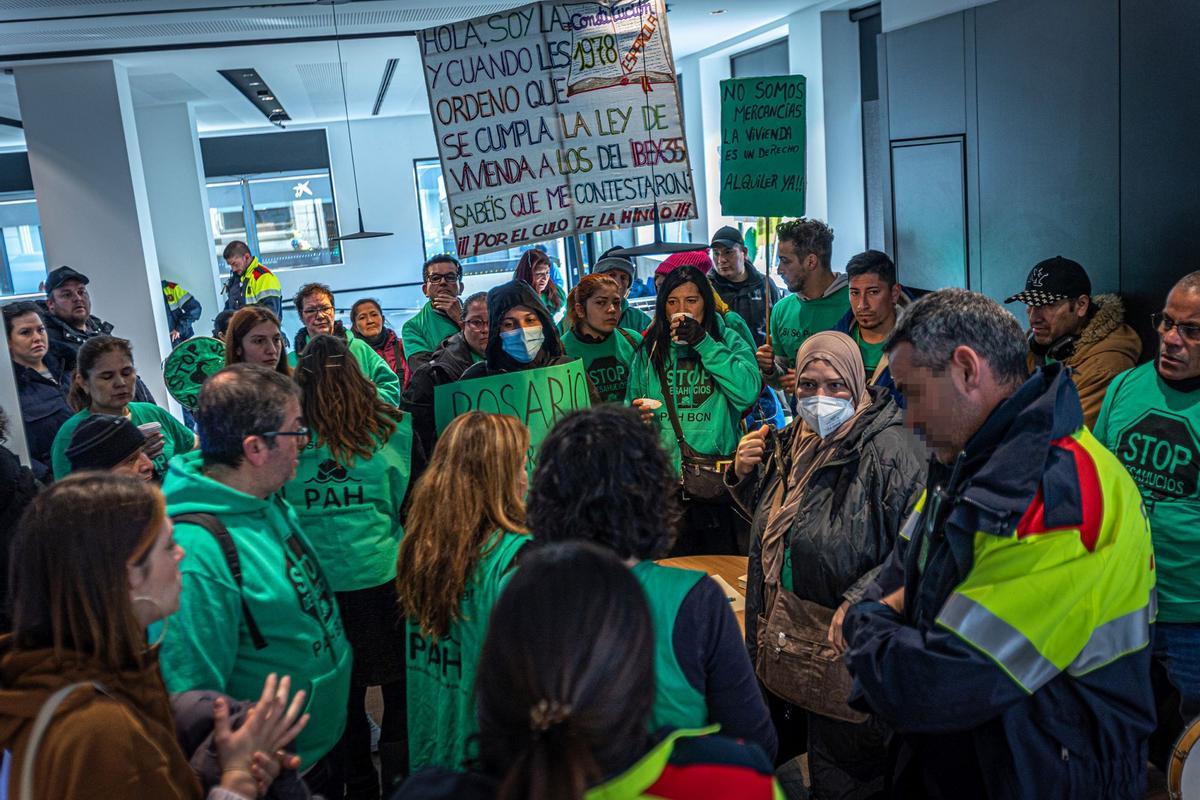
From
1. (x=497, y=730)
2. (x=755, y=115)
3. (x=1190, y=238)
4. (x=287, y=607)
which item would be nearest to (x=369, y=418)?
(x=287, y=607)

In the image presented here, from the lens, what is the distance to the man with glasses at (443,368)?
3.62m

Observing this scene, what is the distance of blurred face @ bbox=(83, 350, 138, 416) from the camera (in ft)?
11.5

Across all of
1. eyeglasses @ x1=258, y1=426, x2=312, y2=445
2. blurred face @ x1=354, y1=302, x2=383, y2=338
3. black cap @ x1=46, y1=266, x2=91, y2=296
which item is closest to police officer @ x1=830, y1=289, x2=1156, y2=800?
eyeglasses @ x1=258, y1=426, x2=312, y2=445

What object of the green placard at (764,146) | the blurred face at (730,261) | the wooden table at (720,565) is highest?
the green placard at (764,146)

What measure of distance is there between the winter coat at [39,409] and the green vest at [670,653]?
3.85m

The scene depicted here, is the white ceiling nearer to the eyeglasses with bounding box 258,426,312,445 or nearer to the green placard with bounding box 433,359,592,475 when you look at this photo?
the green placard with bounding box 433,359,592,475

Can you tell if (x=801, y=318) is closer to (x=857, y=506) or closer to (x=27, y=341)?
(x=857, y=506)

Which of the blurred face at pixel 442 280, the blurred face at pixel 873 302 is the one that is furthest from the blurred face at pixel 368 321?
the blurred face at pixel 873 302

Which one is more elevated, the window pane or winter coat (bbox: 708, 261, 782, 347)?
the window pane

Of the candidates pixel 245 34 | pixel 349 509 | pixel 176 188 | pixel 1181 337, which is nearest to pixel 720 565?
pixel 349 509

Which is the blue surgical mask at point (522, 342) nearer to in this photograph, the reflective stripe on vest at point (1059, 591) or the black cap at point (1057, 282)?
the black cap at point (1057, 282)

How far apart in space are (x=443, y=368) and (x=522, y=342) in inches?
19.6

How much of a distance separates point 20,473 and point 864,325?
11.2 ft

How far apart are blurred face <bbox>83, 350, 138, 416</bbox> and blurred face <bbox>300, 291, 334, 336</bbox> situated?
2.07 meters
